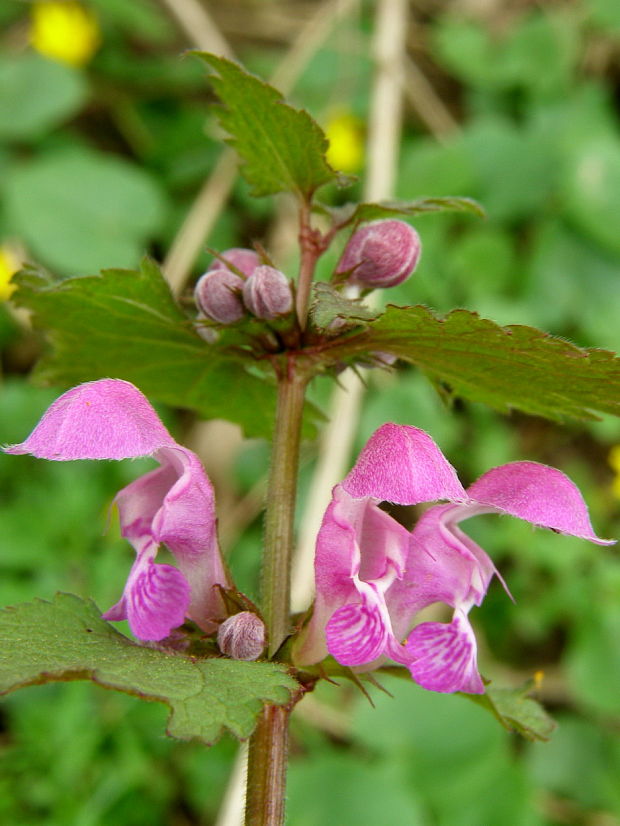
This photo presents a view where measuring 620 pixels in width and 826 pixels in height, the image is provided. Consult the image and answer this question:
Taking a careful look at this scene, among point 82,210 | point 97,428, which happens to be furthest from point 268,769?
point 82,210

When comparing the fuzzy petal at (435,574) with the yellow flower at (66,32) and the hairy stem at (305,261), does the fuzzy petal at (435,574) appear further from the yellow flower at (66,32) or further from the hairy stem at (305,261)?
the yellow flower at (66,32)

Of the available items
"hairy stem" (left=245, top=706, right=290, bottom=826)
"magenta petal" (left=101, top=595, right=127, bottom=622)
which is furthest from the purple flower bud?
"hairy stem" (left=245, top=706, right=290, bottom=826)

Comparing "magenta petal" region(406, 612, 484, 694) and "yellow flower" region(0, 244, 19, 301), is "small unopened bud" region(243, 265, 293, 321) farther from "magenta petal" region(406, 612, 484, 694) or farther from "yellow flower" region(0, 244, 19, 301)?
"yellow flower" region(0, 244, 19, 301)

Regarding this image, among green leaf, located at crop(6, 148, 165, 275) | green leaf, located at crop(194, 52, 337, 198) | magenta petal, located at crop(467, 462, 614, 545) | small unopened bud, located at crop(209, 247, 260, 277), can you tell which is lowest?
magenta petal, located at crop(467, 462, 614, 545)

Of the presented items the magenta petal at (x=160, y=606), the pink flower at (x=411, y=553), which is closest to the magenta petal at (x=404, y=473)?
the pink flower at (x=411, y=553)

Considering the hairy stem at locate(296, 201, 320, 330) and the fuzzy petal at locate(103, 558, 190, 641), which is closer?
the fuzzy petal at locate(103, 558, 190, 641)

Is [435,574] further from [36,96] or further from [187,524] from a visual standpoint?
[36,96]
